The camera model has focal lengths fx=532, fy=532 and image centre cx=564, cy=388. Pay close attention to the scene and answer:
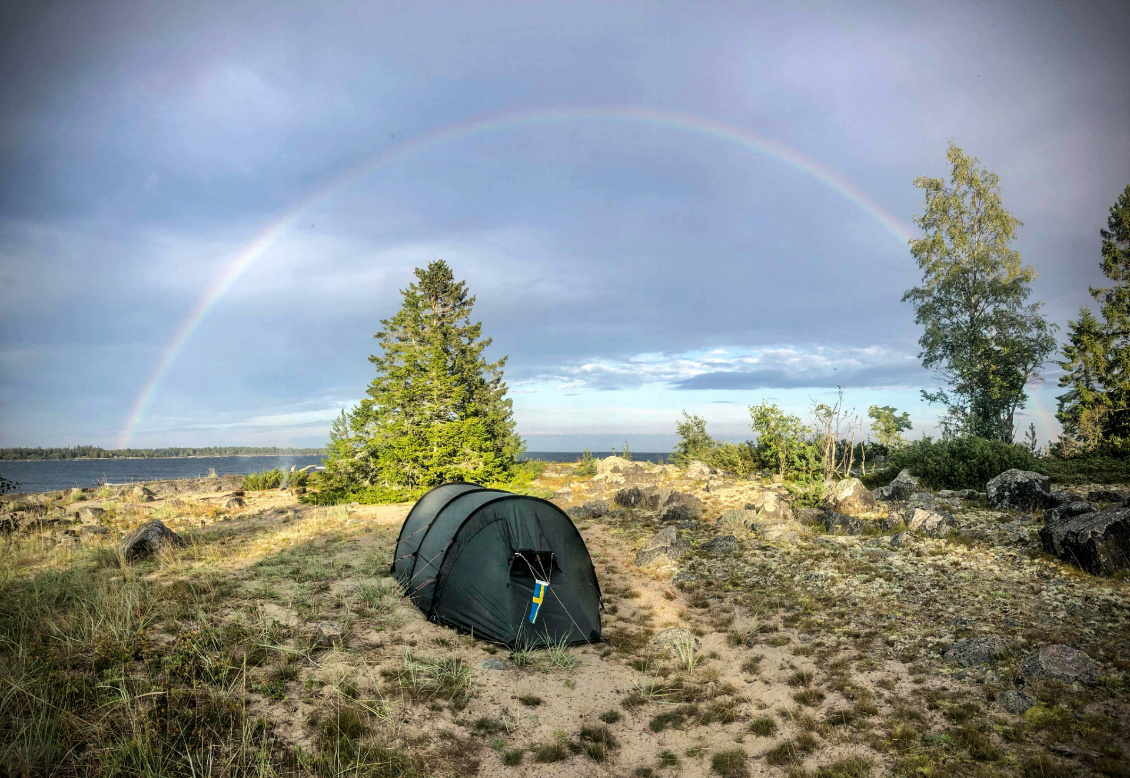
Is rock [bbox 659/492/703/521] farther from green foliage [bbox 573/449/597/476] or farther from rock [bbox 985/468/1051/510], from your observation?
green foliage [bbox 573/449/597/476]

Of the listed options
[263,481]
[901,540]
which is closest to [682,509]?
[901,540]

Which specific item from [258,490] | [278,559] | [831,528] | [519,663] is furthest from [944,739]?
[258,490]

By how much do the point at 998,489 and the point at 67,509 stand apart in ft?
100

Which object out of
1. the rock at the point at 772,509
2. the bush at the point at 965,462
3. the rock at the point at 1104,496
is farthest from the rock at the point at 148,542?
the bush at the point at 965,462

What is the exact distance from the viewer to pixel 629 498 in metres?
19.4

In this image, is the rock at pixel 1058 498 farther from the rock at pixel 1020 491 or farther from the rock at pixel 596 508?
the rock at pixel 596 508

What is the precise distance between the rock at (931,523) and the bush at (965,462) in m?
5.68

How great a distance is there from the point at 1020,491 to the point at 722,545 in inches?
297

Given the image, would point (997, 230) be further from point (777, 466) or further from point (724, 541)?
point (724, 541)

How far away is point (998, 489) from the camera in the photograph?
1353 centimetres

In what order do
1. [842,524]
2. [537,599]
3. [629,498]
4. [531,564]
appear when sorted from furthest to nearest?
[629,498] → [842,524] → [531,564] → [537,599]

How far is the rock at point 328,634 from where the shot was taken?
7.57 metres

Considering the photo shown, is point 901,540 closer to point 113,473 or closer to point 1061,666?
point 1061,666

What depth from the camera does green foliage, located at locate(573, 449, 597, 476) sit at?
32.2 meters
